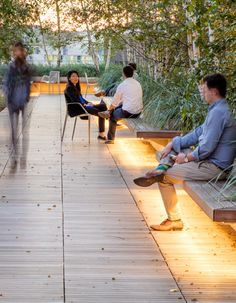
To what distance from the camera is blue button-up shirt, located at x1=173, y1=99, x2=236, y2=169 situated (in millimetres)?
7984

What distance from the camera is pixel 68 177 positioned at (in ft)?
39.5

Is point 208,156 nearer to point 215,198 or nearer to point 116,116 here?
point 215,198

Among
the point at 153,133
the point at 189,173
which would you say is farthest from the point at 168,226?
the point at 153,133

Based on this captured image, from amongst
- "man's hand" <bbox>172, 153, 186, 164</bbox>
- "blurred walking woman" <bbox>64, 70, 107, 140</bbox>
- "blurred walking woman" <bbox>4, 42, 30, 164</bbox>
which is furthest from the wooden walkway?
"blurred walking woman" <bbox>64, 70, 107, 140</bbox>

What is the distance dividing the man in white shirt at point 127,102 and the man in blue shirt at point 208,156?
24.9 ft

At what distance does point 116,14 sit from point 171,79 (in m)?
5.83

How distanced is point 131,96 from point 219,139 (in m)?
8.05

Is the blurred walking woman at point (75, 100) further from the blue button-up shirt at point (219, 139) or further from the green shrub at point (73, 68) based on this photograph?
the green shrub at point (73, 68)

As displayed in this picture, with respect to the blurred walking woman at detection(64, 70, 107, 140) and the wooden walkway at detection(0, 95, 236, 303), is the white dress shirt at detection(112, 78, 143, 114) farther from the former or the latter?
the wooden walkway at detection(0, 95, 236, 303)

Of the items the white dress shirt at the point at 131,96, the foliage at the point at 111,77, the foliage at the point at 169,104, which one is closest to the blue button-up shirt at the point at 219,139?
the foliage at the point at 169,104

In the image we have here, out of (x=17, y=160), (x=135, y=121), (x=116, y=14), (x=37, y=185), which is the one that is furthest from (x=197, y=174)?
(x=116, y=14)

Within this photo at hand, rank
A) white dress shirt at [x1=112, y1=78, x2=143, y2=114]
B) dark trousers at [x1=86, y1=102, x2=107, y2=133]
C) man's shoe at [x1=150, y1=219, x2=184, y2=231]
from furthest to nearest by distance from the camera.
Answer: dark trousers at [x1=86, y1=102, x2=107, y2=133] → white dress shirt at [x1=112, y1=78, x2=143, y2=114] → man's shoe at [x1=150, y1=219, x2=184, y2=231]

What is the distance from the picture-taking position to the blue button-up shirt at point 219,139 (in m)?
7.98

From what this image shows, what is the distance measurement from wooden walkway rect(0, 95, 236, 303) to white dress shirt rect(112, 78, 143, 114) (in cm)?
328
